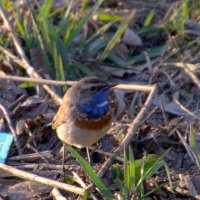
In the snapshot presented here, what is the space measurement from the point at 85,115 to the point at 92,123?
0.14 m

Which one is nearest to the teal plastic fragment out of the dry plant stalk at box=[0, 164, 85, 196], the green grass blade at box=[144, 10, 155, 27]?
the dry plant stalk at box=[0, 164, 85, 196]

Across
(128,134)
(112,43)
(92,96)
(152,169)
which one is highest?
(92,96)

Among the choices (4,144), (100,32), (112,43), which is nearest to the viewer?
(4,144)

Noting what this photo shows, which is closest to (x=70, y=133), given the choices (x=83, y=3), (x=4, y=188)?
(x=4, y=188)

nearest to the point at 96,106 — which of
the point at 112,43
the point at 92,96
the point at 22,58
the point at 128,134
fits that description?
the point at 92,96

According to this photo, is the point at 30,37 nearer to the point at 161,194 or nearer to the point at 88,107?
the point at 88,107

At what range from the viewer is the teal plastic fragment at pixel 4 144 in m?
6.26

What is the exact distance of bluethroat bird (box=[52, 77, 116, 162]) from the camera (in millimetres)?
5859

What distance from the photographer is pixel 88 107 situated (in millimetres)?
6062

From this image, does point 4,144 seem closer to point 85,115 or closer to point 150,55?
point 85,115

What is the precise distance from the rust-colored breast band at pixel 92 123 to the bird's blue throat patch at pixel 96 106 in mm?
61

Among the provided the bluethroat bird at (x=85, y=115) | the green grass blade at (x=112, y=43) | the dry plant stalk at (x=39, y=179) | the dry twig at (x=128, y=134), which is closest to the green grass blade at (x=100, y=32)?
the green grass blade at (x=112, y=43)

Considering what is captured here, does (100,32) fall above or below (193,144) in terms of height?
below

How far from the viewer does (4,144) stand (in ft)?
21.0
